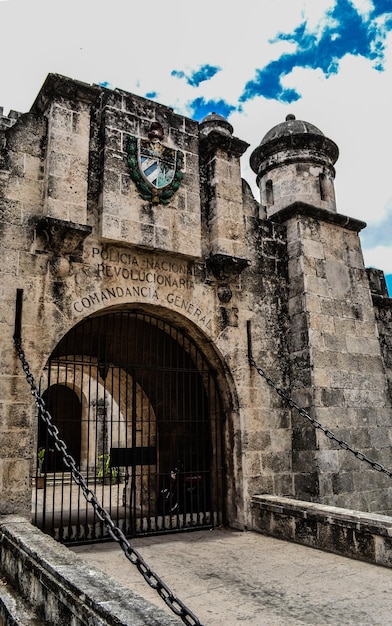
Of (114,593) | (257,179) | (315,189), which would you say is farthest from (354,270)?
(114,593)

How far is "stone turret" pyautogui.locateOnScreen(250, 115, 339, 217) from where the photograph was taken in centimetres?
922

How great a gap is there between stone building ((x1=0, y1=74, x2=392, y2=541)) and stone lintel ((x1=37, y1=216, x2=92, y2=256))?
0.06ft

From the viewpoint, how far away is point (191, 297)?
7133 millimetres

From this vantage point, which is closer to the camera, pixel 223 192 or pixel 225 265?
pixel 225 265

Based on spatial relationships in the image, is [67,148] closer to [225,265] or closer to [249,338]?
[225,265]

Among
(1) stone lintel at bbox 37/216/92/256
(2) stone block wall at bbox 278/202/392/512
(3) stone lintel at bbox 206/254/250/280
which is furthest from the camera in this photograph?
(2) stone block wall at bbox 278/202/392/512

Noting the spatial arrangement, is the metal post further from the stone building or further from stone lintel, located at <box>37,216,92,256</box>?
stone lintel, located at <box>37,216,92,256</box>

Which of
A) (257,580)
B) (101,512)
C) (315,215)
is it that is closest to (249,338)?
(315,215)

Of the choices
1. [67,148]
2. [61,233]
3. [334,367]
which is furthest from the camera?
[334,367]

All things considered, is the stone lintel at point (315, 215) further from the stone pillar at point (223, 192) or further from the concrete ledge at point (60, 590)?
the concrete ledge at point (60, 590)

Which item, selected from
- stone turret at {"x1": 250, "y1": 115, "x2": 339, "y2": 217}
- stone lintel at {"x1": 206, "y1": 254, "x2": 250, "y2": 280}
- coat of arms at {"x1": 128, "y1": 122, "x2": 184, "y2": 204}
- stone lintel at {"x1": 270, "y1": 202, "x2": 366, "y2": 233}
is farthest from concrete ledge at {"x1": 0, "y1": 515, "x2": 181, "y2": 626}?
stone turret at {"x1": 250, "y1": 115, "x2": 339, "y2": 217}

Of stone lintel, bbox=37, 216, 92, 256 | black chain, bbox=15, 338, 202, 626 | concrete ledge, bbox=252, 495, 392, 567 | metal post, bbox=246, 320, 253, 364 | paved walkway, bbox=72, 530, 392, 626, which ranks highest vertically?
stone lintel, bbox=37, 216, 92, 256

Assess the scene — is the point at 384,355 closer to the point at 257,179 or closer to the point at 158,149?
the point at 257,179

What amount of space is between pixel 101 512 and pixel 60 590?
67 centimetres
